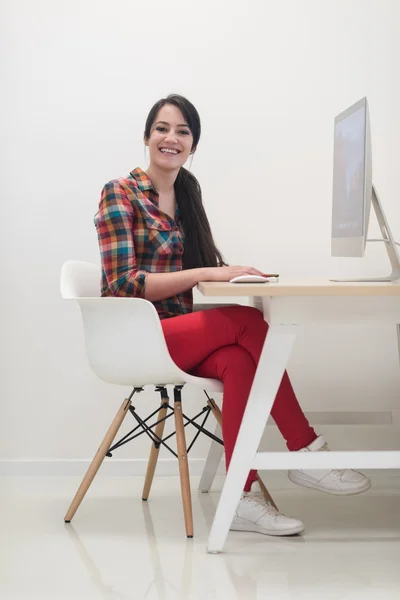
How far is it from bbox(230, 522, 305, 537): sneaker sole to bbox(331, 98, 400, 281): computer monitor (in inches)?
27.3

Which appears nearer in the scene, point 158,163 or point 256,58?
point 158,163

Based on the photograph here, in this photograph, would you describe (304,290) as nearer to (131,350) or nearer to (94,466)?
(131,350)

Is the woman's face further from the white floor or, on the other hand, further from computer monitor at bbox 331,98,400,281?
the white floor

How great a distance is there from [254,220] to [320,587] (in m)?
1.51

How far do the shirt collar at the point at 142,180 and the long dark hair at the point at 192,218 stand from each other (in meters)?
0.12

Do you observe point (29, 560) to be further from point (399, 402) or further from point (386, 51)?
point (386, 51)

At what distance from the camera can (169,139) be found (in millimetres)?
2561

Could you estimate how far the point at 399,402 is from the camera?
315cm

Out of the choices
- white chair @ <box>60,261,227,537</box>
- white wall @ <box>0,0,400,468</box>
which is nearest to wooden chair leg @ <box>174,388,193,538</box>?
white chair @ <box>60,261,227,537</box>

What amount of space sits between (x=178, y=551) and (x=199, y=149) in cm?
147

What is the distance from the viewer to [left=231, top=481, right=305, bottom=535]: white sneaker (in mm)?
2291

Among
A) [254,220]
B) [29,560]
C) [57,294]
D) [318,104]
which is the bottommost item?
[29,560]

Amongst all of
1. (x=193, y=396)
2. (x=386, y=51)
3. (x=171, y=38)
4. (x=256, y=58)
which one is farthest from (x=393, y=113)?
(x=193, y=396)

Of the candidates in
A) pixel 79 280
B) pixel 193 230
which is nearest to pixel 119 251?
pixel 79 280
